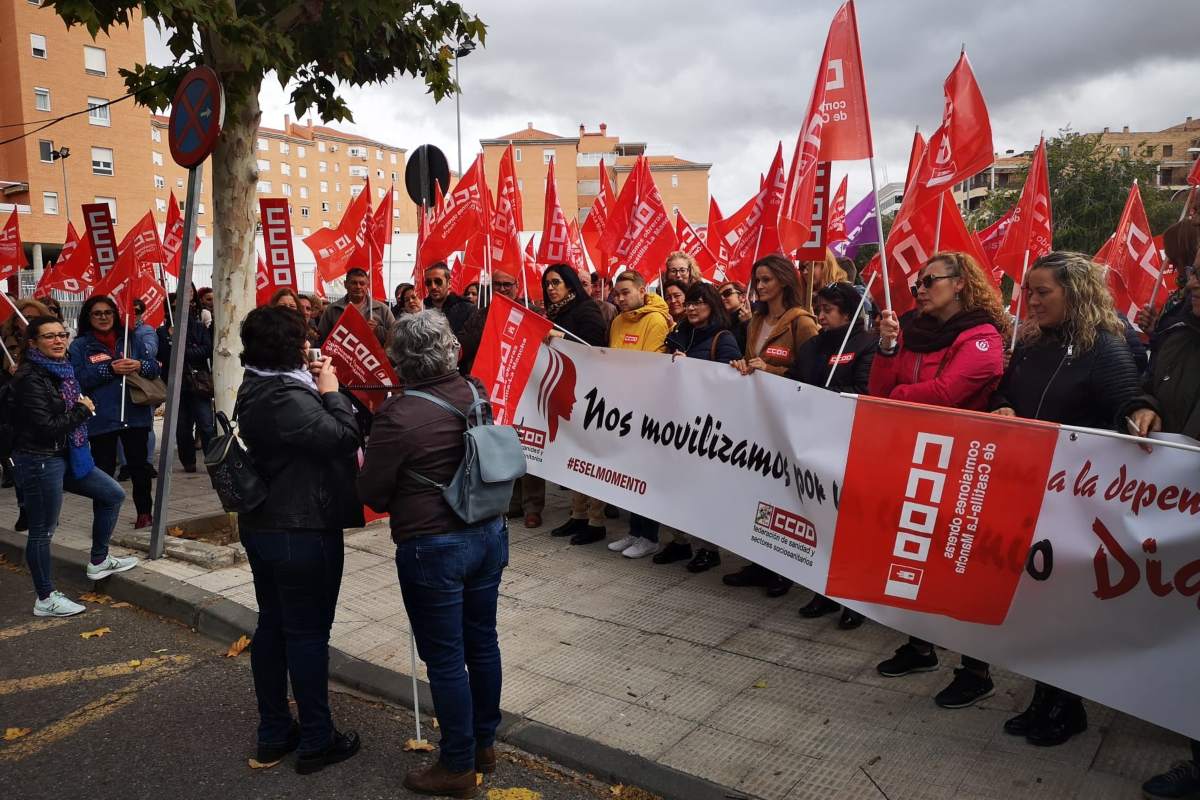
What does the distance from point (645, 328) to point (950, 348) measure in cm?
263

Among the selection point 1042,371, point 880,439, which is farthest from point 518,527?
point 1042,371

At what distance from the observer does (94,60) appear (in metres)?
43.7

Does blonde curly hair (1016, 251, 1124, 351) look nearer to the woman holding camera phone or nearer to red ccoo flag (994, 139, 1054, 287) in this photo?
the woman holding camera phone

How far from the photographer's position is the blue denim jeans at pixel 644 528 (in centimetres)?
654

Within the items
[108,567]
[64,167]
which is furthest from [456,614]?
[64,167]

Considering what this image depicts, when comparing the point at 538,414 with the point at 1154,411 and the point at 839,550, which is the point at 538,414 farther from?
the point at 1154,411

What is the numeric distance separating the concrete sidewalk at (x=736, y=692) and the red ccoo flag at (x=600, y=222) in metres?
7.20

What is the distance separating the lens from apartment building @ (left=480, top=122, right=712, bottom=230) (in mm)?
85875

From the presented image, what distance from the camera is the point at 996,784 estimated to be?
11.0 feet

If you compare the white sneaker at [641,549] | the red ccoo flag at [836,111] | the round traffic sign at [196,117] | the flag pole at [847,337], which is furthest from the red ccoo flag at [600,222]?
the flag pole at [847,337]

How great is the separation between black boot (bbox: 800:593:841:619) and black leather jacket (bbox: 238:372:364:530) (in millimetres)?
2906

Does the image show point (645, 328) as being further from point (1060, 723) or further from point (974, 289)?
point (1060, 723)

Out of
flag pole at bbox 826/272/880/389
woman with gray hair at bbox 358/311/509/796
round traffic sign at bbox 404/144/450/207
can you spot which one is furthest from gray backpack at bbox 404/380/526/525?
round traffic sign at bbox 404/144/450/207

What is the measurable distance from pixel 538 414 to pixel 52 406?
3.21 meters
